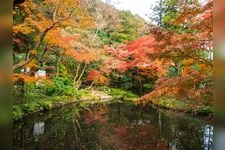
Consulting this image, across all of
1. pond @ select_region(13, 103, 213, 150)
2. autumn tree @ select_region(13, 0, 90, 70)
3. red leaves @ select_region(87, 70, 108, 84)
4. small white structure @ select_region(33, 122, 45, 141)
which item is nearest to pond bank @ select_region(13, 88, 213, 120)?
pond @ select_region(13, 103, 213, 150)

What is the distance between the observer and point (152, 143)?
5.94 metres

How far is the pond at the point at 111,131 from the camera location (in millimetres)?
5676

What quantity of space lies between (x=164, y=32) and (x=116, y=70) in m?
11.2

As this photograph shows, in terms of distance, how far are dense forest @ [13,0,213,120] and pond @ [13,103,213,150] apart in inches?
27.1

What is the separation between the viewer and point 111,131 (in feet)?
23.5

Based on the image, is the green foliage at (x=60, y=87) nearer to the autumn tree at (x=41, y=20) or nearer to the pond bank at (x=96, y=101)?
the pond bank at (x=96, y=101)

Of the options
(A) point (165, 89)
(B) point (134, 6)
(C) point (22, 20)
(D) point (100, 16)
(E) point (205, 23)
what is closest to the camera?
(E) point (205, 23)

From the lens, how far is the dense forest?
4.93 meters

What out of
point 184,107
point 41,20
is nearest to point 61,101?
point 41,20

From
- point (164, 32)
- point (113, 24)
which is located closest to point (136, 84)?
point (113, 24)

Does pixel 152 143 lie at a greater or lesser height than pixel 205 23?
lesser

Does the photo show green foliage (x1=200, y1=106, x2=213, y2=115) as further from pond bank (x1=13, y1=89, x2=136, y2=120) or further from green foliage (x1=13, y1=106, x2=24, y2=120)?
green foliage (x1=13, y1=106, x2=24, y2=120)

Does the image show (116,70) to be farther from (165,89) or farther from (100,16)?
(165,89)

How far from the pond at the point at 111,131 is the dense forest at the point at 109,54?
2.26 feet
